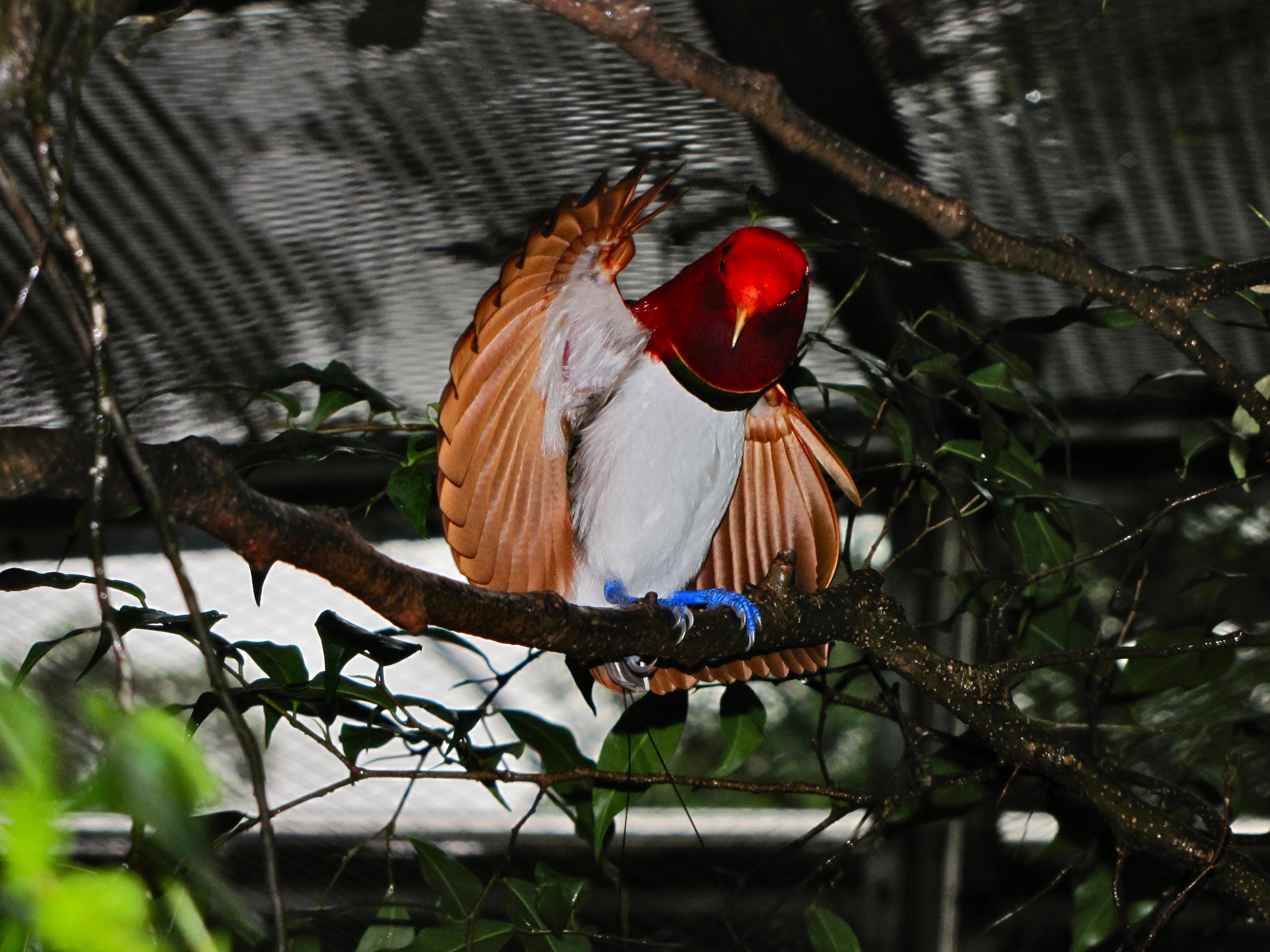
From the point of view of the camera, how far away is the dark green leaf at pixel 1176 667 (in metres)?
0.86

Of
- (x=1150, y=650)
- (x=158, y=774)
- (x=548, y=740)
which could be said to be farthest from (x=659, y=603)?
(x=158, y=774)

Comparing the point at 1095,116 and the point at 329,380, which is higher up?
the point at 1095,116

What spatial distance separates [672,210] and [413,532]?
45 centimetres

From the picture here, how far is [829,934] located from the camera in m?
0.80

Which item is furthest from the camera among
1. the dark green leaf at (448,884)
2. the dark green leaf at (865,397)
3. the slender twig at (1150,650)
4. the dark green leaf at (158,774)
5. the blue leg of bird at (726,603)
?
the dark green leaf at (865,397)

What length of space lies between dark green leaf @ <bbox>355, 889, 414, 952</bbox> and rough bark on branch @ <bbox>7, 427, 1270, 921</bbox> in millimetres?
345

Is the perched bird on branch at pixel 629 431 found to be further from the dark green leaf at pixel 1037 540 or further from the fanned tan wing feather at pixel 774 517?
the dark green leaf at pixel 1037 540

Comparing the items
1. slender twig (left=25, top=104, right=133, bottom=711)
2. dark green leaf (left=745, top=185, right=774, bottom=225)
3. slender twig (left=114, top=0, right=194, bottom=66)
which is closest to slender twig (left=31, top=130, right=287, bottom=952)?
slender twig (left=25, top=104, right=133, bottom=711)

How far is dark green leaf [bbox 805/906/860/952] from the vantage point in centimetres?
79

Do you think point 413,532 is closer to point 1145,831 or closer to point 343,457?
point 343,457

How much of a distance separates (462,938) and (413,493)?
12.9 inches

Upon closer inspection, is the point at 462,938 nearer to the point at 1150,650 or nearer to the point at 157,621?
the point at 157,621

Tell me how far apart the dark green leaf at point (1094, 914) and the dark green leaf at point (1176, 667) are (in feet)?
0.54

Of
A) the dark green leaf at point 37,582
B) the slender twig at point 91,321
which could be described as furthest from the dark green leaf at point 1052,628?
the slender twig at point 91,321
